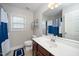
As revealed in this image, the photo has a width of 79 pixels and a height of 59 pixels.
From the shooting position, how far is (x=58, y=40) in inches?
71.1

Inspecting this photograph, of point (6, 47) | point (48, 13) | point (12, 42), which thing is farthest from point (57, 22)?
point (6, 47)

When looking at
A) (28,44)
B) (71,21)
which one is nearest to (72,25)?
(71,21)

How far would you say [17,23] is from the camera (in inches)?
62.0

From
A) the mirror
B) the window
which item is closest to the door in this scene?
the mirror

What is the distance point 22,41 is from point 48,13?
0.86 meters

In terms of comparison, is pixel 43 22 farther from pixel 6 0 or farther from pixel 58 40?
pixel 6 0

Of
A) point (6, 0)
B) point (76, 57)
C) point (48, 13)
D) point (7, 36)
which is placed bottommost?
point (76, 57)

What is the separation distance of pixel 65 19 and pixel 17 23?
38.3 inches

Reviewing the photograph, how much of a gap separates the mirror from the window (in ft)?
2.10

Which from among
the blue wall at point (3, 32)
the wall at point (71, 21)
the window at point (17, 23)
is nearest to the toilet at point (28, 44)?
the window at point (17, 23)

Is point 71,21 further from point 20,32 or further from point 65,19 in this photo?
point 20,32

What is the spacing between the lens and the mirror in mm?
1384

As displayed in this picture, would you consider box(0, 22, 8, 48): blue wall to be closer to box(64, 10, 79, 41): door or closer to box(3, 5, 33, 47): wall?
box(3, 5, 33, 47): wall

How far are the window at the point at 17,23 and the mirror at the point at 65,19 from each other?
25.2 inches
